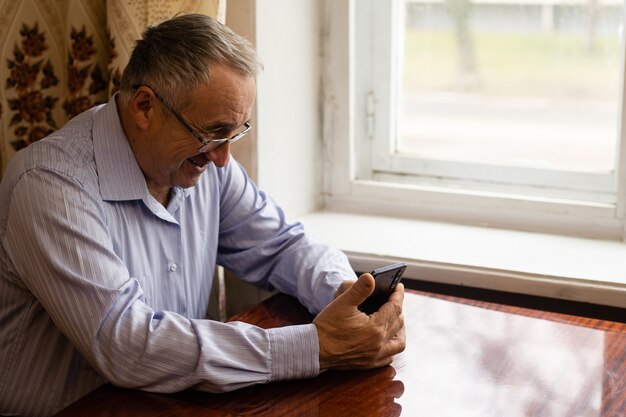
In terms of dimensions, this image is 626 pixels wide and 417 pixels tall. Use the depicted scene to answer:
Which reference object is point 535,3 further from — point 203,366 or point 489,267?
point 203,366

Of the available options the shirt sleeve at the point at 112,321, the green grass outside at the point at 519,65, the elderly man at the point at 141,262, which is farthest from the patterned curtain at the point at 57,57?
the green grass outside at the point at 519,65

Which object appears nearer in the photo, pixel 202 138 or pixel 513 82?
pixel 202 138

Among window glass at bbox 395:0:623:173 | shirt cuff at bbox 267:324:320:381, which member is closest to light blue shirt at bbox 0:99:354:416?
shirt cuff at bbox 267:324:320:381

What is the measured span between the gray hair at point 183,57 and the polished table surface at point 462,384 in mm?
492

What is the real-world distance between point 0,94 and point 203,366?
0.93 m

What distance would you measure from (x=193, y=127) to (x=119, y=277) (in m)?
0.29

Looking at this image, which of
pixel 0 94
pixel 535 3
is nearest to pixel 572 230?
pixel 535 3

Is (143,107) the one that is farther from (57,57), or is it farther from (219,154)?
(57,57)

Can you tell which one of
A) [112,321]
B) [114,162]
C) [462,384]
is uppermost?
[114,162]

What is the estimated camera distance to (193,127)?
1.52m

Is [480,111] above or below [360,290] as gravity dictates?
above

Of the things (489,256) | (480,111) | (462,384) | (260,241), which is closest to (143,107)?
(260,241)

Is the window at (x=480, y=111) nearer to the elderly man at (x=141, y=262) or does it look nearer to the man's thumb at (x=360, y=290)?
the elderly man at (x=141, y=262)

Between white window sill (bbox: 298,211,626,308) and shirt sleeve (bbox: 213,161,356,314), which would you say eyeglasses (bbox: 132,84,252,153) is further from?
white window sill (bbox: 298,211,626,308)
